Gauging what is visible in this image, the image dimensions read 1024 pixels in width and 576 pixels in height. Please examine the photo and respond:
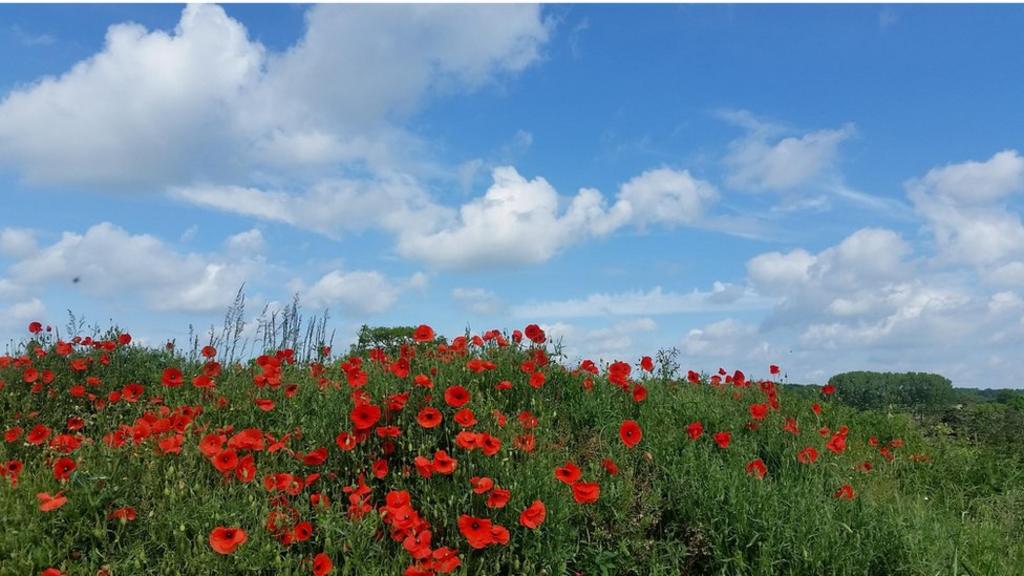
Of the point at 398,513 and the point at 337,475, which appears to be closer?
the point at 398,513

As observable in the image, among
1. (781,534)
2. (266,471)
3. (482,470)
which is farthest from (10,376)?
(781,534)

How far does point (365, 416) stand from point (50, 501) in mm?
1613

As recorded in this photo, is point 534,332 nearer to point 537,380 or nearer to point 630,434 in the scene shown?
point 537,380

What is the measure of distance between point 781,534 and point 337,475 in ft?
8.22

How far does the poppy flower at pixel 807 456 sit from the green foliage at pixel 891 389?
22.1 feet

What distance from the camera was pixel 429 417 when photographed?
447 centimetres

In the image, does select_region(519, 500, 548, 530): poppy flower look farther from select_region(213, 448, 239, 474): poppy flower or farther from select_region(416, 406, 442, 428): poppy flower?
select_region(213, 448, 239, 474): poppy flower

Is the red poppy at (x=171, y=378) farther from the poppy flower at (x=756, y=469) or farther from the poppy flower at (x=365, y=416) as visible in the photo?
the poppy flower at (x=756, y=469)

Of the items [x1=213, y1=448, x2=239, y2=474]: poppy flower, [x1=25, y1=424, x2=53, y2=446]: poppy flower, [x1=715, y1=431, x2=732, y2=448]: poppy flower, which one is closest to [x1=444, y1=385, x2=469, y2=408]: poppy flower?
[x1=213, y1=448, x2=239, y2=474]: poppy flower

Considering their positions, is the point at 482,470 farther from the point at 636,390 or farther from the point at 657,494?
the point at 636,390

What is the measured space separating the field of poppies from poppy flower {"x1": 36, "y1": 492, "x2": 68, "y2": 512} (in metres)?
0.01

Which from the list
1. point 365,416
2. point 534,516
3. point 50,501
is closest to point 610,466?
point 534,516

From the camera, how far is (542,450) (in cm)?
451

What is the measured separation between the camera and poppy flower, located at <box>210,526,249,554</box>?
11.1 ft
